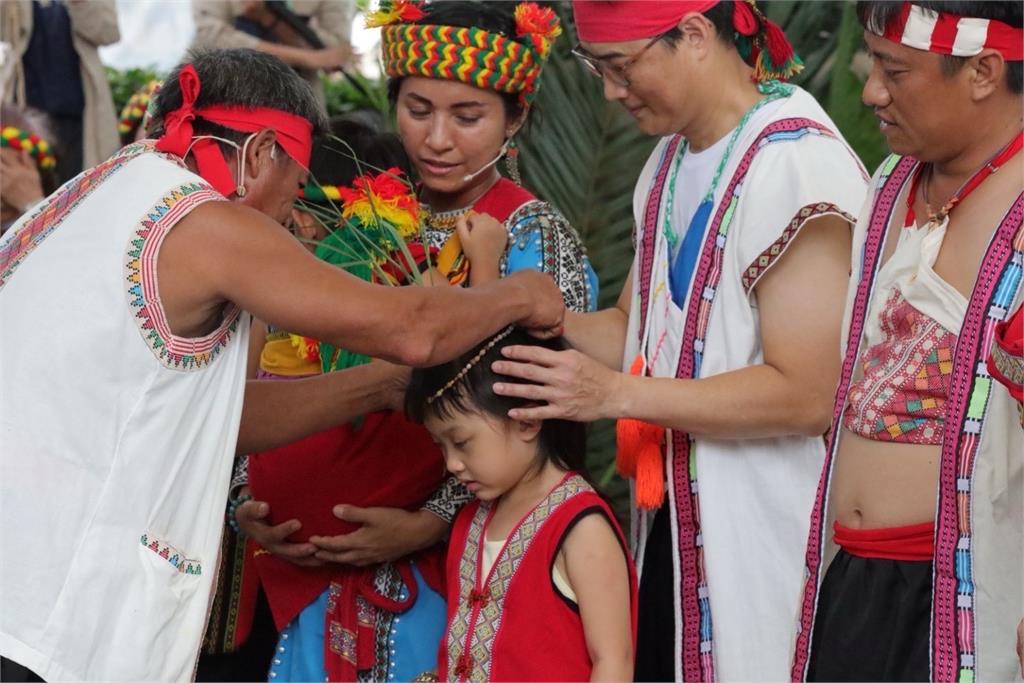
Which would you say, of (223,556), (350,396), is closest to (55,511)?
(350,396)

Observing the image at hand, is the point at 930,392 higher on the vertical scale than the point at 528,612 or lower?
higher

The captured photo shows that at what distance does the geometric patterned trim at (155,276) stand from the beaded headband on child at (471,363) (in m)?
0.45

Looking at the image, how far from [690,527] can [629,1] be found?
3.47ft

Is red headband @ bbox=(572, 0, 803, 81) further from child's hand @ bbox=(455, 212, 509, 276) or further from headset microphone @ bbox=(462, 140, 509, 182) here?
child's hand @ bbox=(455, 212, 509, 276)

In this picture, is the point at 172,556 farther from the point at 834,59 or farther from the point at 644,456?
the point at 834,59

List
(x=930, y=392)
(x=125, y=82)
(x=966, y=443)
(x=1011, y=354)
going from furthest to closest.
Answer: (x=125, y=82) < (x=930, y=392) < (x=966, y=443) < (x=1011, y=354)

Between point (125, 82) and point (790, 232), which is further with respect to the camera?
point (125, 82)

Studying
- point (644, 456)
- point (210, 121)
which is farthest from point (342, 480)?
point (210, 121)

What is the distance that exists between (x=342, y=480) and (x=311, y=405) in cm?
25

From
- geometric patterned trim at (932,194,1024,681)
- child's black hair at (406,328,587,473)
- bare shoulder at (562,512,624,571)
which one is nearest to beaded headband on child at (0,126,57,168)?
child's black hair at (406,328,587,473)

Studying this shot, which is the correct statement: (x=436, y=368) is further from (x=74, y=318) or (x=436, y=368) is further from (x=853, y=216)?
(x=853, y=216)

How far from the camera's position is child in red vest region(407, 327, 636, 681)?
248 centimetres

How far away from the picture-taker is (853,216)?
105 inches

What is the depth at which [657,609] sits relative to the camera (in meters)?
2.90
